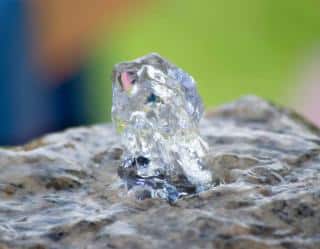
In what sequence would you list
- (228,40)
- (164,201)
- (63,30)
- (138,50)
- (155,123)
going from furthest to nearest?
(228,40) < (138,50) < (63,30) < (155,123) < (164,201)

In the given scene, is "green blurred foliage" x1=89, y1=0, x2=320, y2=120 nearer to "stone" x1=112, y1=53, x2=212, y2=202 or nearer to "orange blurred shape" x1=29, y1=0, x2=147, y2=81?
"orange blurred shape" x1=29, y1=0, x2=147, y2=81

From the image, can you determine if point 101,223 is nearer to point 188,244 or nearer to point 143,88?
point 188,244

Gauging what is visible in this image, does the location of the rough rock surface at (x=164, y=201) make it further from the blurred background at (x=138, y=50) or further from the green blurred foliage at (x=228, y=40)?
the green blurred foliage at (x=228, y=40)

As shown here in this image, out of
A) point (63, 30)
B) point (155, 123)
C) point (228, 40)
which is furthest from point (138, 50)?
point (155, 123)

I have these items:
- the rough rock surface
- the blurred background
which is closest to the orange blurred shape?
the blurred background

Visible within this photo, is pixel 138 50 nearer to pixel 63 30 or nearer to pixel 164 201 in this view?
pixel 63 30

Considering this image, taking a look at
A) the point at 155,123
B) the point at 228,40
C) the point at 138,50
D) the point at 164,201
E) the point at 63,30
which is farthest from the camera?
the point at 228,40
